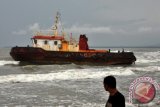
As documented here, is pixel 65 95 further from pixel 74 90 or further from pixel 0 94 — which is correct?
pixel 0 94

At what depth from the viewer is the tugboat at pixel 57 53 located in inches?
1189

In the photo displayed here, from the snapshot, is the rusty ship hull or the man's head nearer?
the man's head

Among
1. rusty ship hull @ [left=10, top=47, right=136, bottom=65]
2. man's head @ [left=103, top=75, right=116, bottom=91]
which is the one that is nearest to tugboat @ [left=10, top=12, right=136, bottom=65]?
rusty ship hull @ [left=10, top=47, right=136, bottom=65]

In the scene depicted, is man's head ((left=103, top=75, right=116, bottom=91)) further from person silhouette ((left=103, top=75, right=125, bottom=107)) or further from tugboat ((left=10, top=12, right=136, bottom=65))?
tugboat ((left=10, top=12, right=136, bottom=65))

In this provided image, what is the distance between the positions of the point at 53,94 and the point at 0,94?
198 cm

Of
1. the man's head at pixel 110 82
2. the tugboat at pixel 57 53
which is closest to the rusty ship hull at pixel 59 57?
the tugboat at pixel 57 53

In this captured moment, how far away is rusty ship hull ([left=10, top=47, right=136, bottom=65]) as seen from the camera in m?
30.0

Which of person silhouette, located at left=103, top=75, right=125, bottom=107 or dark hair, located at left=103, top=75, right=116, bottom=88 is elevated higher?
dark hair, located at left=103, top=75, right=116, bottom=88

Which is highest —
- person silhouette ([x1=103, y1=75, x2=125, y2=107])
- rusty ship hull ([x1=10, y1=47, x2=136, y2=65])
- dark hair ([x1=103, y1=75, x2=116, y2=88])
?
dark hair ([x1=103, y1=75, x2=116, y2=88])

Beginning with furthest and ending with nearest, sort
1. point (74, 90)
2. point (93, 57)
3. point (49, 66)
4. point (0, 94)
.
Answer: point (93, 57)
point (49, 66)
point (74, 90)
point (0, 94)

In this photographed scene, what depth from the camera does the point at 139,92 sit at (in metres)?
6.51

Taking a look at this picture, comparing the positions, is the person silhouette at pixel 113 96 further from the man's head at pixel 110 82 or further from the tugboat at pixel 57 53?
the tugboat at pixel 57 53

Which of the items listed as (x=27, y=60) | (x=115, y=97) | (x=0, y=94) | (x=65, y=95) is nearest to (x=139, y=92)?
(x=115, y=97)

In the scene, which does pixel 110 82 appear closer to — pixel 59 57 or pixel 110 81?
pixel 110 81
